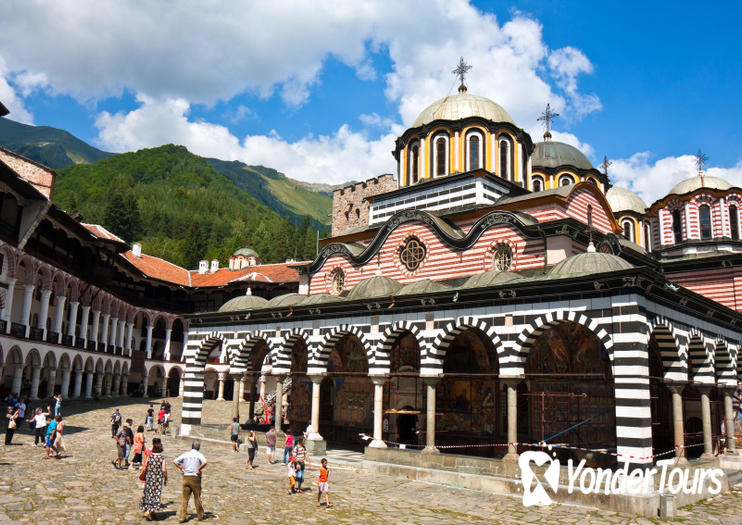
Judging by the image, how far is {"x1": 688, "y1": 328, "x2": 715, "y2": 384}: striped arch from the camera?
18453 millimetres

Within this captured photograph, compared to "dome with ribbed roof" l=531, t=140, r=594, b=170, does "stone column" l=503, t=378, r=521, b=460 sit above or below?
below

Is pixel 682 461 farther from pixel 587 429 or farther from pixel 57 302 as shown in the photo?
pixel 57 302

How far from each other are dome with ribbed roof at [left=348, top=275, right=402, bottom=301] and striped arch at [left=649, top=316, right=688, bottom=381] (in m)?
8.36

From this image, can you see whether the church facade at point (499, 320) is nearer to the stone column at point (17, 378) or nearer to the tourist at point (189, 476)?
the tourist at point (189, 476)

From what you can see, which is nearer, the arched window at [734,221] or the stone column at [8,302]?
the stone column at [8,302]

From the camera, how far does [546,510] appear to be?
531 inches

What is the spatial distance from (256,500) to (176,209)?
93983 mm

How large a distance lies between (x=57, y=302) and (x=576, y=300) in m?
29.7

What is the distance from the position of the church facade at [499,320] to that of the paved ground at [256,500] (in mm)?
1862

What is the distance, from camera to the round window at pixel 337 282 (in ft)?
85.6

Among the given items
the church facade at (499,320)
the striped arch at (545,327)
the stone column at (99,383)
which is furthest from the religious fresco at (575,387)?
the stone column at (99,383)

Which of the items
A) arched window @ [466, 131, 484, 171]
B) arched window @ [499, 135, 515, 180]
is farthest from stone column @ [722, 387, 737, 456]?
arched window @ [466, 131, 484, 171]

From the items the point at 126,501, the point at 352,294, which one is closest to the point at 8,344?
the point at 352,294

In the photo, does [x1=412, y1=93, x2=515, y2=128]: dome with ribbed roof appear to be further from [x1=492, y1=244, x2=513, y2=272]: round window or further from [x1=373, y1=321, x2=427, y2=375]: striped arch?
[x1=373, y1=321, x2=427, y2=375]: striped arch
